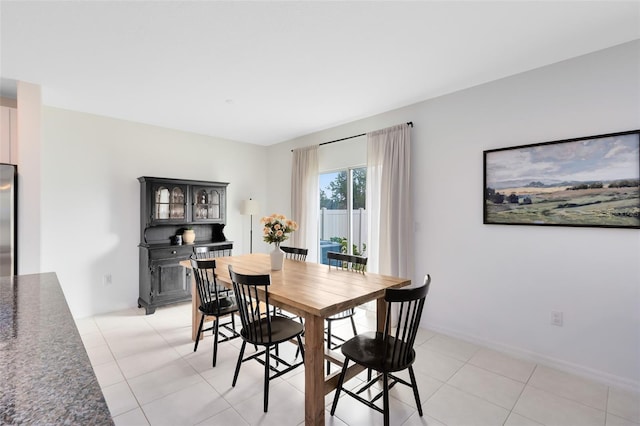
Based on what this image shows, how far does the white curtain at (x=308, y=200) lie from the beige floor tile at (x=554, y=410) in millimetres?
3315

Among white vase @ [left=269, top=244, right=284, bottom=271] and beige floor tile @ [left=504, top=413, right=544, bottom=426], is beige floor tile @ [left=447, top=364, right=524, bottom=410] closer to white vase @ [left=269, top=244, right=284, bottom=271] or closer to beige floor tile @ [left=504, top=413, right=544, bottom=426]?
beige floor tile @ [left=504, top=413, right=544, bottom=426]

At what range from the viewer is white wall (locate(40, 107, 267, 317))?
375cm

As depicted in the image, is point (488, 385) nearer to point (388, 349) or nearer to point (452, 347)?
point (452, 347)

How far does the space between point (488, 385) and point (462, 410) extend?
1.53ft

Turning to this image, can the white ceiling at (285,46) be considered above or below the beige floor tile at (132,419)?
above

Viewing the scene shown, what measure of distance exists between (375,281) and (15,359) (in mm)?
2112

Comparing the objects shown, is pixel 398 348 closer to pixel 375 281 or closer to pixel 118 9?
pixel 375 281

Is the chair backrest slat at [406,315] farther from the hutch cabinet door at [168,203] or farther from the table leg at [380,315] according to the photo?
the hutch cabinet door at [168,203]

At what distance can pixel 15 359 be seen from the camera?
809mm

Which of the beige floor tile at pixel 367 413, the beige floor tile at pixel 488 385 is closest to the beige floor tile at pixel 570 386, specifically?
the beige floor tile at pixel 488 385

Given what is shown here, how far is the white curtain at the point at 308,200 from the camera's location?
493 centimetres

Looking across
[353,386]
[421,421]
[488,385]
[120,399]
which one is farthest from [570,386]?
[120,399]

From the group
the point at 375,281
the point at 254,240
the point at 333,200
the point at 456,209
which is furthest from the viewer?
the point at 254,240

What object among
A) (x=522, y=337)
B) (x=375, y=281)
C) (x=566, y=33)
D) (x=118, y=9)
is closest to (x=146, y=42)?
(x=118, y=9)
